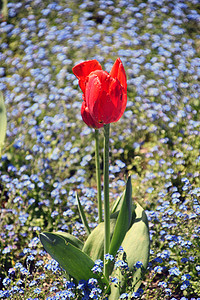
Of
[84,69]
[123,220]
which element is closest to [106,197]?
[123,220]

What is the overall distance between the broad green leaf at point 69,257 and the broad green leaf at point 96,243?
0.09m

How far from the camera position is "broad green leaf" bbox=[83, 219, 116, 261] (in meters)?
1.76

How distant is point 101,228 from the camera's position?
175 centimetres

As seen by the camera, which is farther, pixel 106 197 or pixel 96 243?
pixel 96 243

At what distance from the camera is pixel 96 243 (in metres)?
1.78

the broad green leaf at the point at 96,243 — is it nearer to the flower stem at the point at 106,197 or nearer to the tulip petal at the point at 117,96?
the flower stem at the point at 106,197

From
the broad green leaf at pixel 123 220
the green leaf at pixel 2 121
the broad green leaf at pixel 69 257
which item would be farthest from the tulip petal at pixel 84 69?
the green leaf at pixel 2 121

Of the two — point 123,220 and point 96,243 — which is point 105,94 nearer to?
point 123,220

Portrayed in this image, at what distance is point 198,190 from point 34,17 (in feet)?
10.7

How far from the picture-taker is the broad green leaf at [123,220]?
1597 mm

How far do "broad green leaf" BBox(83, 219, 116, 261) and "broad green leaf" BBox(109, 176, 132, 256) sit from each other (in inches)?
3.0

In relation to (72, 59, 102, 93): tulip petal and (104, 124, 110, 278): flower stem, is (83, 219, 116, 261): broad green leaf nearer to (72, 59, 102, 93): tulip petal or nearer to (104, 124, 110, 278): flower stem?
(104, 124, 110, 278): flower stem

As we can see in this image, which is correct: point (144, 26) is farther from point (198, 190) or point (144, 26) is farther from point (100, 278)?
point (100, 278)

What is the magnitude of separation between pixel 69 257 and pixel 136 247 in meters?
0.33
